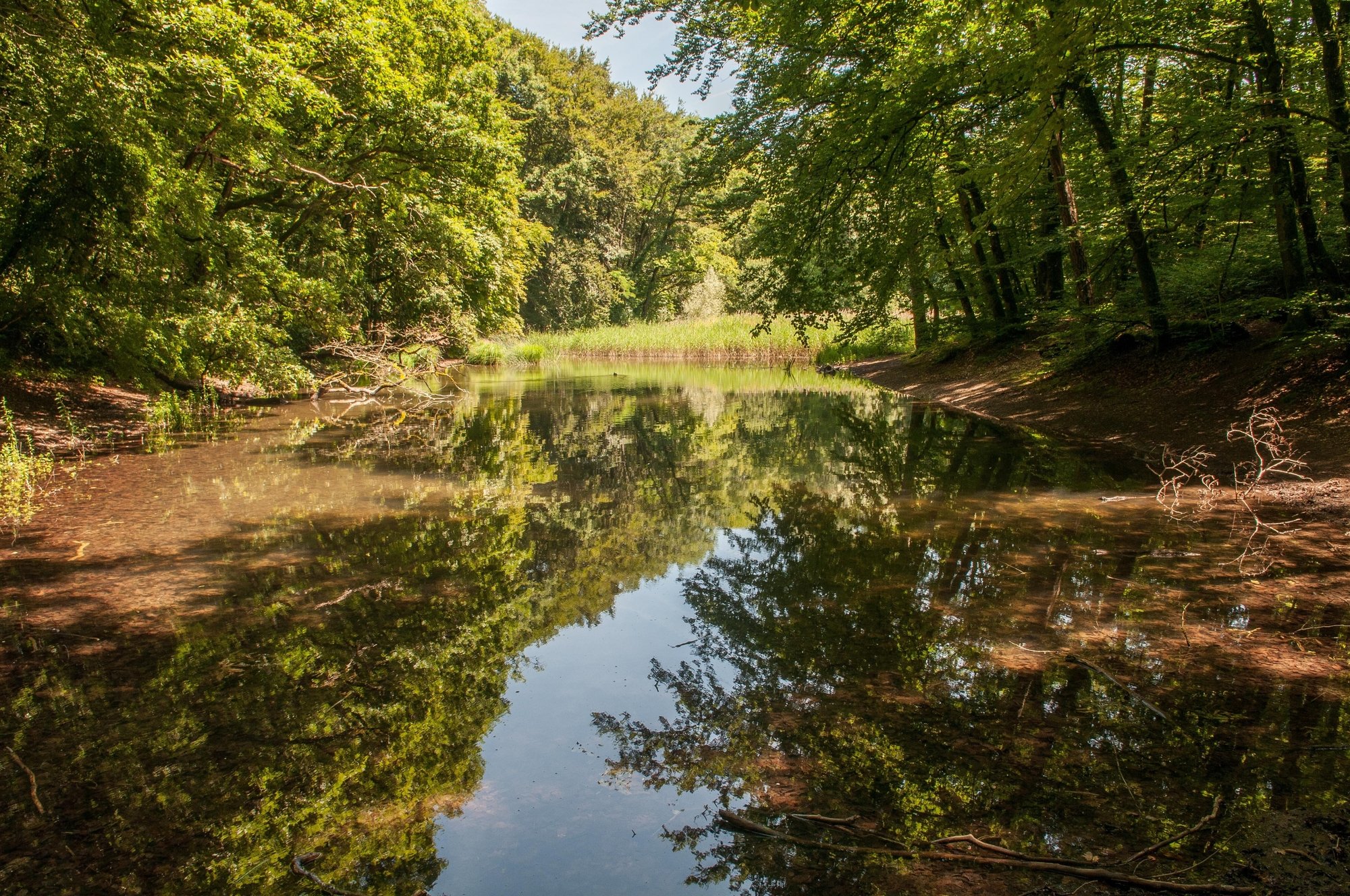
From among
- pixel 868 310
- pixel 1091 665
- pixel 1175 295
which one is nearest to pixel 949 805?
pixel 1091 665

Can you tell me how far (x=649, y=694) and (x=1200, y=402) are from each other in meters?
8.32

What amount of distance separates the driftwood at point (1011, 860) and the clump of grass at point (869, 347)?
24.3 m

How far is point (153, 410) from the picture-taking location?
11242 mm

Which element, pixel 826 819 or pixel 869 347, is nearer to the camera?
pixel 826 819

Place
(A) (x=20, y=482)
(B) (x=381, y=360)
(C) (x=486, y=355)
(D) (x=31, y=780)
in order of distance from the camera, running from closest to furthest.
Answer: (D) (x=31, y=780) < (A) (x=20, y=482) < (B) (x=381, y=360) < (C) (x=486, y=355)

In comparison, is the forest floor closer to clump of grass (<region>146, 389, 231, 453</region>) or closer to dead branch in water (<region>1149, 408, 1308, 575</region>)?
dead branch in water (<region>1149, 408, 1308, 575</region>)

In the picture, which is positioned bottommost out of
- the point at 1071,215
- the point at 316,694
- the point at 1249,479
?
the point at 316,694

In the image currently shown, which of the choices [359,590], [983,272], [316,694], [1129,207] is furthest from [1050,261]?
[316,694]

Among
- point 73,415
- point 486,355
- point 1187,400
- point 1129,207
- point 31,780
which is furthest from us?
point 486,355

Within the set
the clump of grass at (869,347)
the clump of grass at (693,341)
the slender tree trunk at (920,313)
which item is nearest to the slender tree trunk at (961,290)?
the slender tree trunk at (920,313)

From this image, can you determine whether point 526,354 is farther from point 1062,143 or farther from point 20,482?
point 20,482

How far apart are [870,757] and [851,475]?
587 cm

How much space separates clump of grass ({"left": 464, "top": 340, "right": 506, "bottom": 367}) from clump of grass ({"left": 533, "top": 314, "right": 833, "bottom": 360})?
20.3 ft

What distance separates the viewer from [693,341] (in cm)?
3547
